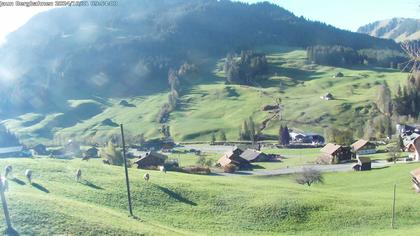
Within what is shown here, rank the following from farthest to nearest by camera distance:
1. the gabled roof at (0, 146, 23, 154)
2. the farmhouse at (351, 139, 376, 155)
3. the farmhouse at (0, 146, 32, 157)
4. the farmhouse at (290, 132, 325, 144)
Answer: the farmhouse at (290, 132, 325, 144), the gabled roof at (0, 146, 23, 154), the farmhouse at (351, 139, 376, 155), the farmhouse at (0, 146, 32, 157)

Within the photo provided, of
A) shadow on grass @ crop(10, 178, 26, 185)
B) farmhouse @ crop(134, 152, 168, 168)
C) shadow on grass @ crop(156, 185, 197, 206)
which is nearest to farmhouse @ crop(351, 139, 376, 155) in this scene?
farmhouse @ crop(134, 152, 168, 168)

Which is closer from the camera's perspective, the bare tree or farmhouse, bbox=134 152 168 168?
the bare tree

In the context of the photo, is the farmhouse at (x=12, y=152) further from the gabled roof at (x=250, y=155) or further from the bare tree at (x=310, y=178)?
the bare tree at (x=310, y=178)

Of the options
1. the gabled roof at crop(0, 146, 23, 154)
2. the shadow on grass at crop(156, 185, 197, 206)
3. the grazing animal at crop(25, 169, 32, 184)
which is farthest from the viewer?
the gabled roof at crop(0, 146, 23, 154)

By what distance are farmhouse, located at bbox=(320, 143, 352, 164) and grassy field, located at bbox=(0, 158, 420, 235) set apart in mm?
48211

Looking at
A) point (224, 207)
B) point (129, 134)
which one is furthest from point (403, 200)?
point (129, 134)

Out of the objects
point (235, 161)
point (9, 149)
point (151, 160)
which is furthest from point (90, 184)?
point (9, 149)

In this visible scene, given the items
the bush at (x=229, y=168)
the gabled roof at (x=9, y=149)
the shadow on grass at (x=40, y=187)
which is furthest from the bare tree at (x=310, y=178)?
the gabled roof at (x=9, y=149)

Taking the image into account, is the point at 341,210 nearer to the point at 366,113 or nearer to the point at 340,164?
the point at 340,164

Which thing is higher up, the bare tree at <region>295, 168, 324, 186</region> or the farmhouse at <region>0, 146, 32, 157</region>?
the bare tree at <region>295, 168, 324, 186</region>

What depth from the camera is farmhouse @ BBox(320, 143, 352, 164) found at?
11294 cm

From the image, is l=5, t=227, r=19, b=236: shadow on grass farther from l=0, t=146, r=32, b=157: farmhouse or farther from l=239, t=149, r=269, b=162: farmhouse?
l=0, t=146, r=32, b=157: farmhouse

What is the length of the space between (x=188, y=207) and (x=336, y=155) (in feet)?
238

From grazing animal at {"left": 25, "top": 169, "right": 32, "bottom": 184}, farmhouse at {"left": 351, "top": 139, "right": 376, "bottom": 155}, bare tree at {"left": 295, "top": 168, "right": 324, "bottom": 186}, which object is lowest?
farmhouse at {"left": 351, "top": 139, "right": 376, "bottom": 155}
